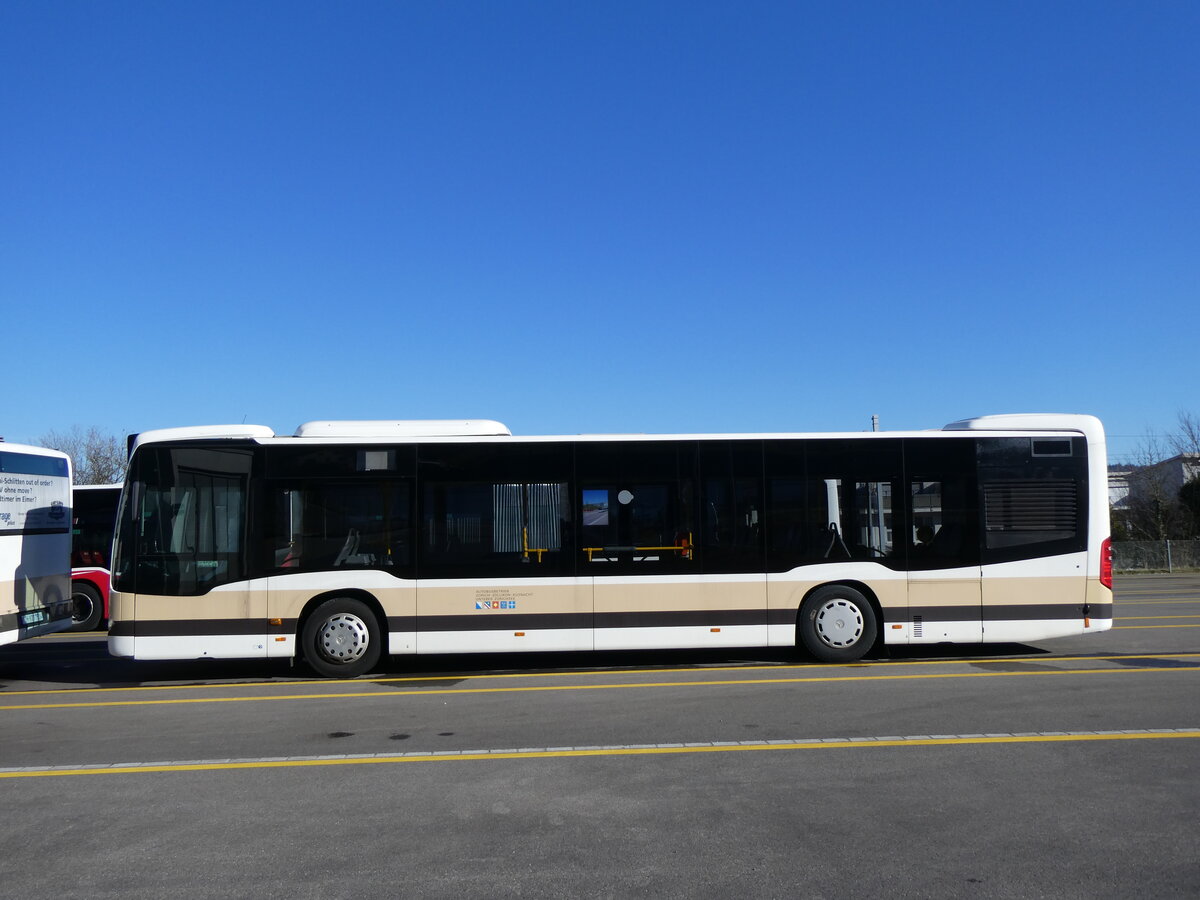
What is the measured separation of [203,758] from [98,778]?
2.48 feet

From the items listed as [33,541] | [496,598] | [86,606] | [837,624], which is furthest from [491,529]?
[86,606]

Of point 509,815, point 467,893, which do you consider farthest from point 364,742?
point 467,893

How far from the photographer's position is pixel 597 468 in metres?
12.0

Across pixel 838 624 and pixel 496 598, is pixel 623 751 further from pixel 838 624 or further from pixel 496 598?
pixel 838 624

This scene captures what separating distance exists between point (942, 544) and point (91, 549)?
15.6m

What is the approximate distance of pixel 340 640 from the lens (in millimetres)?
11594

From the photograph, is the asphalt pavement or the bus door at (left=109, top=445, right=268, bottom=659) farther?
the bus door at (left=109, top=445, right=268, bottom=659)

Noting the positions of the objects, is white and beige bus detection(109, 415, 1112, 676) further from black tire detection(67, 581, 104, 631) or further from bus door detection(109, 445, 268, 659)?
black tire detection(67, 581, 104, 631)

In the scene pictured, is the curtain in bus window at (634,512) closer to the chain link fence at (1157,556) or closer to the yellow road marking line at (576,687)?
the yellow road marking line at (576,687)

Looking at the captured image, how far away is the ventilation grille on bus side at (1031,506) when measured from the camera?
479 inches

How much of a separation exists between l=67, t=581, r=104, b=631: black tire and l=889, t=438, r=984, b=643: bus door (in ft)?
49.9

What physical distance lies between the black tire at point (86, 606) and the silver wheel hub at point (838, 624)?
14.2m

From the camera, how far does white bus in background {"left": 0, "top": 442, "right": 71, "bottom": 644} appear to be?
39.1 feet

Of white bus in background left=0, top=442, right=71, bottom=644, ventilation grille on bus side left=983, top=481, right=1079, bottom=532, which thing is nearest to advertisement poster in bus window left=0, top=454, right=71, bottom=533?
white bus in background left=0, top=442, right=71, bottom=644
